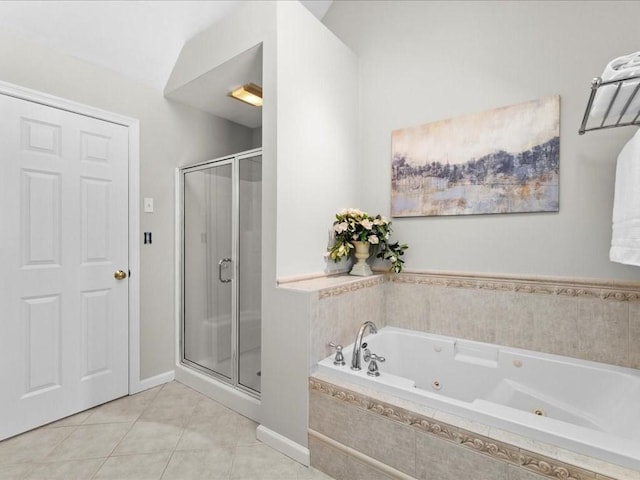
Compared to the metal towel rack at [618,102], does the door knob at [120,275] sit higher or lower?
lower

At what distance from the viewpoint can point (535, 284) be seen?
192cm

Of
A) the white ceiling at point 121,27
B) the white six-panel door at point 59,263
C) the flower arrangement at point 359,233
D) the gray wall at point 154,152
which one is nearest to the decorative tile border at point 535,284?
the flower arrangement at point 359,233

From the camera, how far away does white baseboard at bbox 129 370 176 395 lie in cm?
244

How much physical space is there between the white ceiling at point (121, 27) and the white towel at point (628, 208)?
8.16 feet

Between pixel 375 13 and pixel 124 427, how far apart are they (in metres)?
3.39

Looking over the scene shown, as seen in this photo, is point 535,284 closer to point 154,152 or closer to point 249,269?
point 249,269

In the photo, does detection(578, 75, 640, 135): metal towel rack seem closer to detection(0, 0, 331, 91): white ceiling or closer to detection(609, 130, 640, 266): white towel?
detection(609, 130, 640, 266): white towel

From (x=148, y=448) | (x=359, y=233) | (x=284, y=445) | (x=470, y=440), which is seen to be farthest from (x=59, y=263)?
(x=470, y=440)

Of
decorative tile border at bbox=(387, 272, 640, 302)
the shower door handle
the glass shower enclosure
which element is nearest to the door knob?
the glass shower enclosure

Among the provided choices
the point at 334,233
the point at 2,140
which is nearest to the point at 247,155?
the point at 334,233

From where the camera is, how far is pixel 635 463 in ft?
3.30

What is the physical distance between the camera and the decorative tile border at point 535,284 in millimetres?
1698

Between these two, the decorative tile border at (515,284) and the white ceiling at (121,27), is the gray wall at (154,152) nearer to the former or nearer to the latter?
the white ceiling at (121,27)

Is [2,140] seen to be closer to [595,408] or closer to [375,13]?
[375,13]
